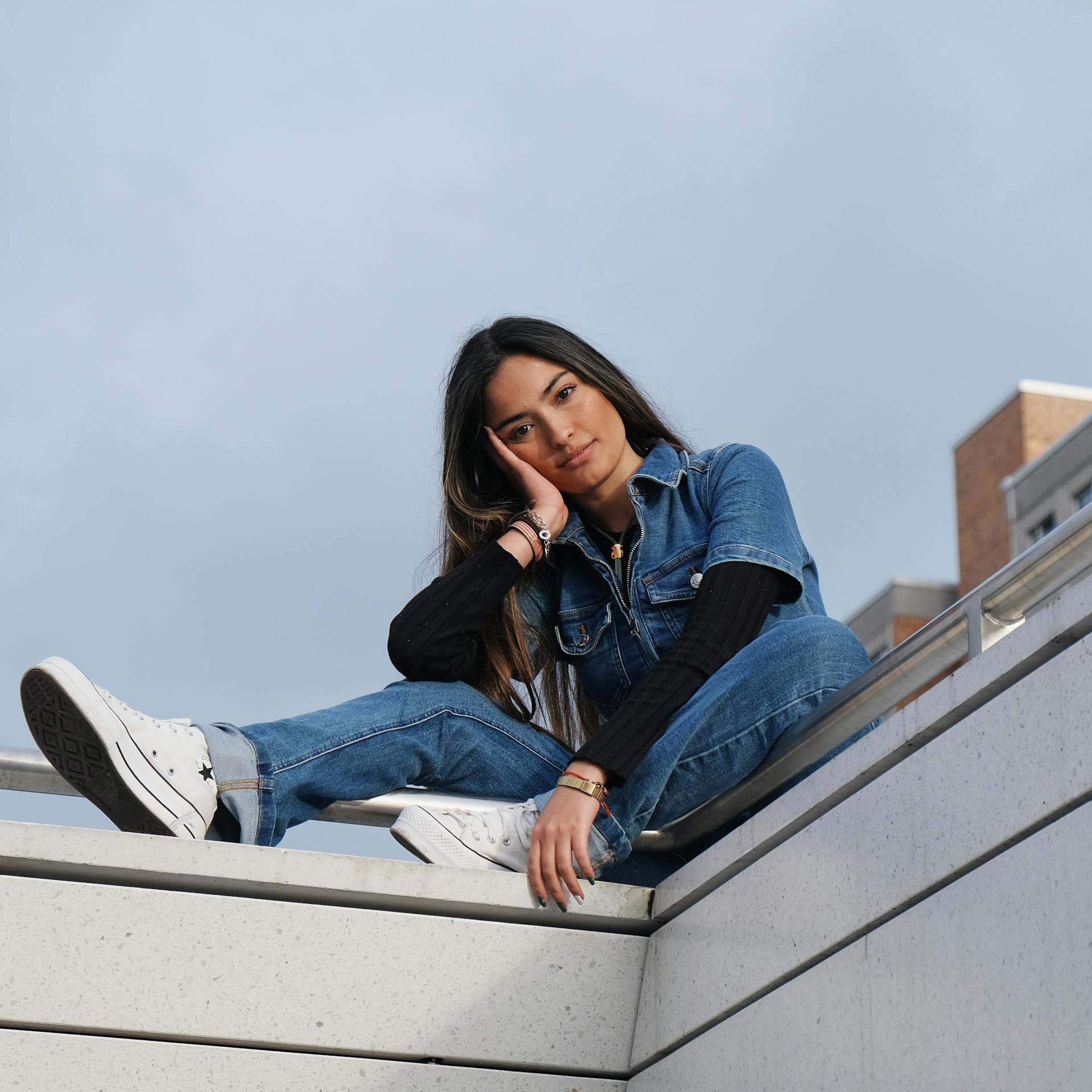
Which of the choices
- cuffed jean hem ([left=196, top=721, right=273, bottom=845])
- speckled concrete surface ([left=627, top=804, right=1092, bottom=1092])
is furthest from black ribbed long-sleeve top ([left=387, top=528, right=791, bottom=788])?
speckled concrete surface ([left=627, top=804, right=1092, bottom=1092])

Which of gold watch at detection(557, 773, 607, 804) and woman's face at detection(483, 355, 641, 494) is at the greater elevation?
woman's face at detection(483, 355, 641, 494)

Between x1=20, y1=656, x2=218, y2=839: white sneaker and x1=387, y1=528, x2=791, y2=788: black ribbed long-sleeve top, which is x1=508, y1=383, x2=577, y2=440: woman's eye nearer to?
x1=387, y1=528, x2=791, y2=788: black ribbed long-sleeve top

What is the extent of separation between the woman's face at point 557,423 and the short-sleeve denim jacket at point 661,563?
3.5 inches

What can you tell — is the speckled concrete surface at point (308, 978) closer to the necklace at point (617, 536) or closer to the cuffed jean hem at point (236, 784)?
the cuffed jean hem at point (236, 784)

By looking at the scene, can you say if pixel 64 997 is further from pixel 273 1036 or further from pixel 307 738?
pixel 307 738

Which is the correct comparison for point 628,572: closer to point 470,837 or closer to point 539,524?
point 539,524

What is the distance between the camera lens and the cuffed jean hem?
2867 millimetres

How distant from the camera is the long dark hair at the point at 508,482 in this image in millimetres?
3492

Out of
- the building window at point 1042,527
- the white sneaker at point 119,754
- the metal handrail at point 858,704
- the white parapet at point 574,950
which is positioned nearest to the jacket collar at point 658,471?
the metal handrail at point 858,704

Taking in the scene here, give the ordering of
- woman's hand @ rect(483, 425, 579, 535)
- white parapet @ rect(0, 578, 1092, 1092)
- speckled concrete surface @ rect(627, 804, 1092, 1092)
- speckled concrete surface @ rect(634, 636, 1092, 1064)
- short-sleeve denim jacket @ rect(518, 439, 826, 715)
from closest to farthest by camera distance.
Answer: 1. speckled concrete surface @ rect(627, 804, 1092, 1092)
2. speckled concrete surface @ rect(634, 636, 1092, 1064)
3. white parapet @ rect(0, 578, 1092, 1092)
4. short-sleeve denim jacket @ rect(518, 439, 826, 715)
5. woman's hand @ rect(483, 425, 579, 535)

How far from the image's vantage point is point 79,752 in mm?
2762

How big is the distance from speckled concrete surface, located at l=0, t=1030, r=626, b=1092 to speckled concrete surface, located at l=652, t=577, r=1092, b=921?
455 mm

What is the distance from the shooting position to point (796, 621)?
9.67 feet

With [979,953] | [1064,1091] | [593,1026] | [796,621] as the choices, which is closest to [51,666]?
[593,1026]
